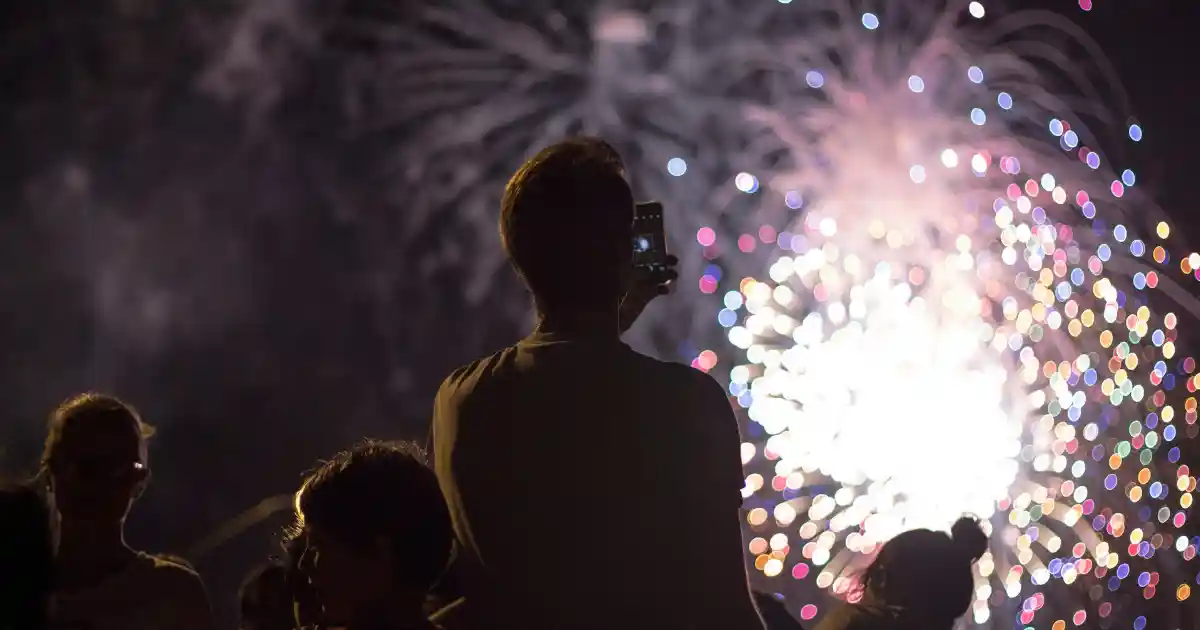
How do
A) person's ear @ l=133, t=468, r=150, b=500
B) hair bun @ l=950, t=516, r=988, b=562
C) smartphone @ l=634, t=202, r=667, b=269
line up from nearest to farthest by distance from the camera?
smartphone @ l=634, t=202, r=667, b=269 < person's ear @ l=133, t=468, r=150, b=500 < hair bun @ l=950, t=516, r=988, b=562

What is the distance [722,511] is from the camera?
1293 millimetres

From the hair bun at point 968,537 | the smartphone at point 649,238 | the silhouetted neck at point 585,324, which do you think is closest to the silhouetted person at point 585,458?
the silhouetted neck at point 585,324

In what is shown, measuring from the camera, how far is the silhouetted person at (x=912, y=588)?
2.62 metres

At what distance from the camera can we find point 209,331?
6.83 metres

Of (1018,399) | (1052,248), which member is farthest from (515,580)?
(1052,248)

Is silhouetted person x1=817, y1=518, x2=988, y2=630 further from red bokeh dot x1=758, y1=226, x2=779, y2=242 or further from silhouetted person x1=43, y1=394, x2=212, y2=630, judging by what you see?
red bokeh dot x1=758, y1=226, x2=779, y2=242

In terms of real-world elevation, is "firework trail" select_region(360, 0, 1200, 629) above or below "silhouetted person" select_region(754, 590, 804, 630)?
above

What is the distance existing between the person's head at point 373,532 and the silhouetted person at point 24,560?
0.99ft

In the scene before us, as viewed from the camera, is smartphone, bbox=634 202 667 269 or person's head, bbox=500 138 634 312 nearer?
person's head, bbox=500 138 634 312

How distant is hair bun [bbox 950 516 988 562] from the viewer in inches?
110

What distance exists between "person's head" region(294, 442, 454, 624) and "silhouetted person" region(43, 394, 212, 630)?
2.01 ft

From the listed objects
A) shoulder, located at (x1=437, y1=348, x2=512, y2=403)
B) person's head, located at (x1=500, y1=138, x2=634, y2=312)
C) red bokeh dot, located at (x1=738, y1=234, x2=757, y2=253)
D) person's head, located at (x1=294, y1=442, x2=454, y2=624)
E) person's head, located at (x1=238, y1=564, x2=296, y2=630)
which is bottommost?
person's head, located at (x1=238, y1=564, x2=296, y2=630)

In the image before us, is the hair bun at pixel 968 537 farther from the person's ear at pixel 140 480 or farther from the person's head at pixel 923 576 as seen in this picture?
the person's ear at pixel 140 480

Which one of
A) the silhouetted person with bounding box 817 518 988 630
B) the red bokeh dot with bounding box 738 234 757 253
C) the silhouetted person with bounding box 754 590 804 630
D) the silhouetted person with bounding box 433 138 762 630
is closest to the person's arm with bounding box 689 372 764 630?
the silhouetted person with bounding box 433 138 762 630
